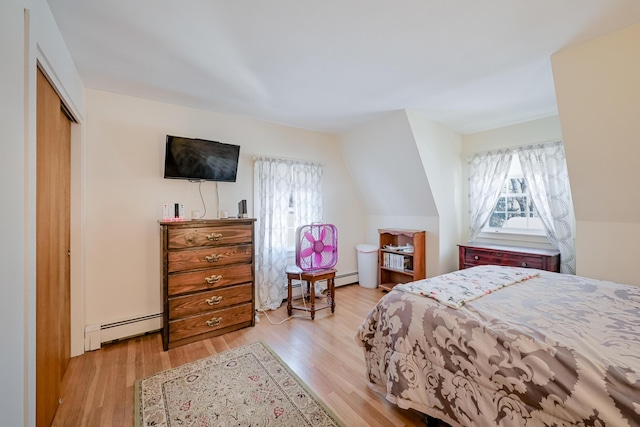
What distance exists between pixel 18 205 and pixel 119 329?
2.02 meters

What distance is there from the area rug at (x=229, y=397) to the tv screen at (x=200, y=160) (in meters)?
1.77

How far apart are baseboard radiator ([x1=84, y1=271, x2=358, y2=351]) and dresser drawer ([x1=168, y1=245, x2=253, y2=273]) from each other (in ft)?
2.50

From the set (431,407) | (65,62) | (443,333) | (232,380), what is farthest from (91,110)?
A: (431,407)

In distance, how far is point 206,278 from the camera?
2537 mm

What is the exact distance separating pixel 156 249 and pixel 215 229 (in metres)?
Result: 0.70

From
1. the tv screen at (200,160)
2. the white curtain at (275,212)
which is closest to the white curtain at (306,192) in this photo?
the white curtain at (275,212)

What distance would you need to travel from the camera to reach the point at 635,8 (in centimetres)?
147

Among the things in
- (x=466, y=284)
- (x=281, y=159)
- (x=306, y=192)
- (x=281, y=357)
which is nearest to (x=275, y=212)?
(x=306, y=192)

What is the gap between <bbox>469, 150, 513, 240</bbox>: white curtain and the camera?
3473mm

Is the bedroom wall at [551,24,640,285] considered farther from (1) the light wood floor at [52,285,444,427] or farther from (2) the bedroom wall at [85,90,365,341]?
(2) the bedroom wall at [85,90,365,341]

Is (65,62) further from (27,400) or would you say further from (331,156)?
(331,156)

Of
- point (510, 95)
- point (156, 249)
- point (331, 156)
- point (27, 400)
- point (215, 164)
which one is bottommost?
point (27, 400)

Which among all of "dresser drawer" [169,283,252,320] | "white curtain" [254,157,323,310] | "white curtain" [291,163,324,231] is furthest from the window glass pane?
"dresser drawer" [169,283,252,320]

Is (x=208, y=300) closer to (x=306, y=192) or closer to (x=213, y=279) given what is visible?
(x=213, y=279)
